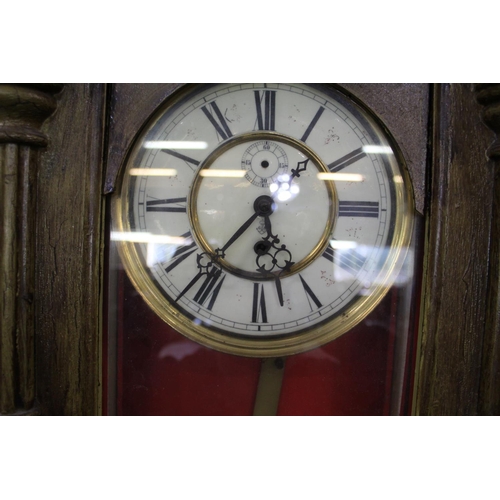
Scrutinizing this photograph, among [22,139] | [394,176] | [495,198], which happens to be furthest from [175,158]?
[495,198]

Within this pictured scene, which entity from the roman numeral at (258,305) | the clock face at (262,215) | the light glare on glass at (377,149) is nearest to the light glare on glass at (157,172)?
the clock face at (262,215)

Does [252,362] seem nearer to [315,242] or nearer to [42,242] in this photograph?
[315,242]

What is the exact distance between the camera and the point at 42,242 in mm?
798

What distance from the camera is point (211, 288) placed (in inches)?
33.3

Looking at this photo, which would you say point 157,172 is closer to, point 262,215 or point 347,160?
point 262,215

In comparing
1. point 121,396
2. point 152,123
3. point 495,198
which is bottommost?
point 121,396

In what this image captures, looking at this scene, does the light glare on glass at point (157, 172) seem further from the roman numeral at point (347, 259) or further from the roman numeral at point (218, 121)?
the roman numeral at point (347, 259)

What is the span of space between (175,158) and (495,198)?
0.59 m

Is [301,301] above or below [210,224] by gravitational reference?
below

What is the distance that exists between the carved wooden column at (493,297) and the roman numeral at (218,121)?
0.45m

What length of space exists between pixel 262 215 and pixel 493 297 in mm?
442

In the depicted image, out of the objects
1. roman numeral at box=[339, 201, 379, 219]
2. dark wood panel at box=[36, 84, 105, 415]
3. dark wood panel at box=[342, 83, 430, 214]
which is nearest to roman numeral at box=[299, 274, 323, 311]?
roman numeral at box=[339, 201, 379, 219]

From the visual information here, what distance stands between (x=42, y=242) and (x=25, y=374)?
0.23 metres

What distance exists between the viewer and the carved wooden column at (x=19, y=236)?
30.2 inches
